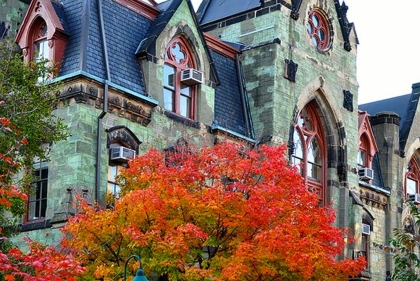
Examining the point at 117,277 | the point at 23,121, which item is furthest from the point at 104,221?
the point at 23,121

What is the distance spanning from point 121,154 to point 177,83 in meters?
4.90

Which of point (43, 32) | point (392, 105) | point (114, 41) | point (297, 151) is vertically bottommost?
point (297, 151)

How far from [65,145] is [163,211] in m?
5.20

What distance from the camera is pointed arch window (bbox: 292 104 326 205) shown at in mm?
39531

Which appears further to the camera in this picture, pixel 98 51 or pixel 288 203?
pixel 98 51

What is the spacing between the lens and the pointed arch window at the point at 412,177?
1927 inches

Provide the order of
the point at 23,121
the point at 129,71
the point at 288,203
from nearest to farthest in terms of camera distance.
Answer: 1. the point at 23,121
2. the point at 288,203
3. the point at 129,71

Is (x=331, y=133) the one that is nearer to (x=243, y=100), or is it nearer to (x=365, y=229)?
(x=365, y=229)

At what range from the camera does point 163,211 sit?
2650cm

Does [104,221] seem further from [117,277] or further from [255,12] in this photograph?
[255,12]

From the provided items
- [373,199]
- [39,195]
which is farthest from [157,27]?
[373,199]

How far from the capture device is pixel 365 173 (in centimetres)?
4334

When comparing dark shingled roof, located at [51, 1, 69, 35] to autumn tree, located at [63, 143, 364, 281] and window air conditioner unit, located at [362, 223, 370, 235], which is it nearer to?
autumn tree, located at [63, 143, 364, 281]

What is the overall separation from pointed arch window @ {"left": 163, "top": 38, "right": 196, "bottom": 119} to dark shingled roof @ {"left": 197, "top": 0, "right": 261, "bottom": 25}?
5619 millimetres
